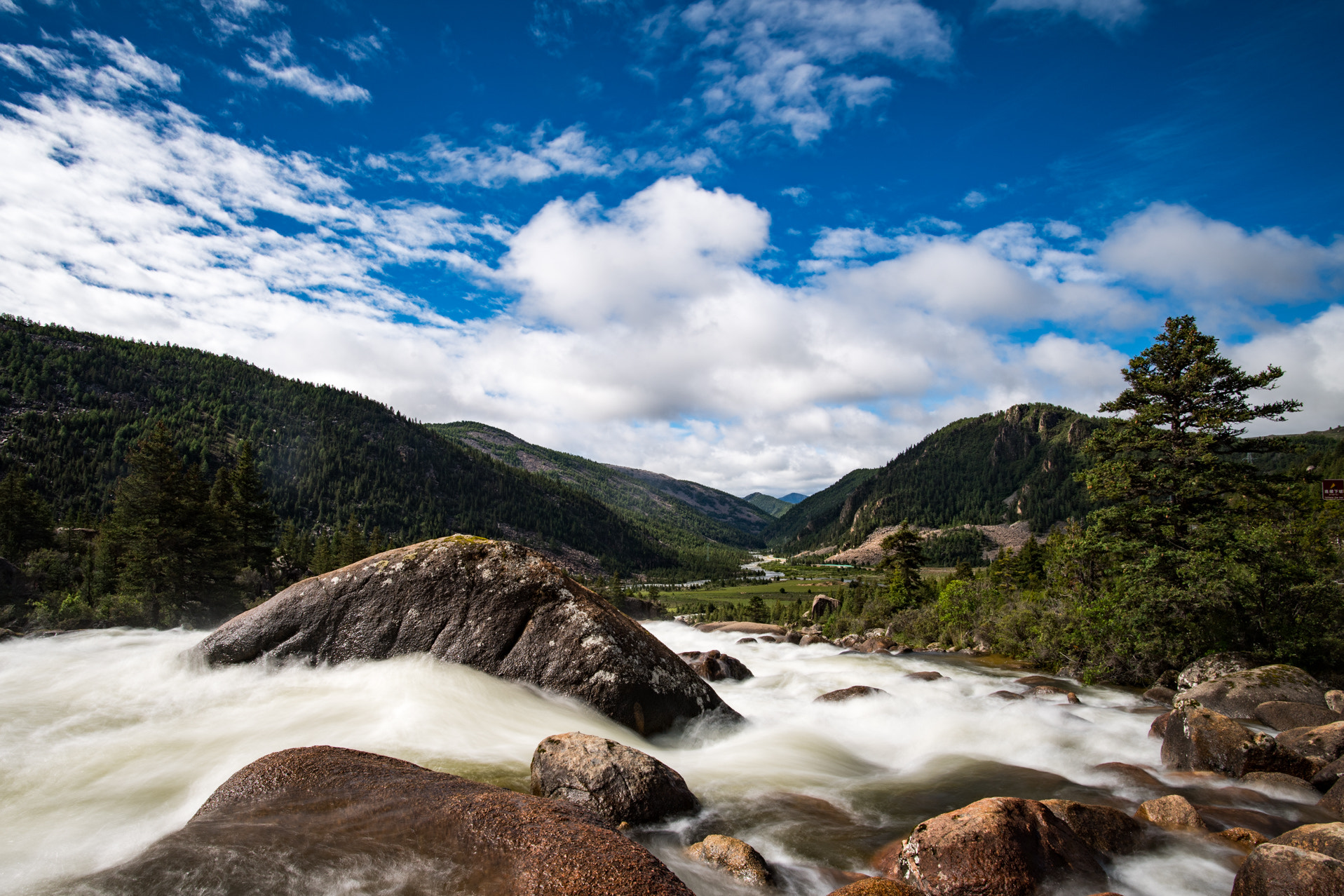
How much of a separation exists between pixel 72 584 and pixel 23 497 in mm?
15186

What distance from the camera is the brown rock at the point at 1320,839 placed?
290 inches

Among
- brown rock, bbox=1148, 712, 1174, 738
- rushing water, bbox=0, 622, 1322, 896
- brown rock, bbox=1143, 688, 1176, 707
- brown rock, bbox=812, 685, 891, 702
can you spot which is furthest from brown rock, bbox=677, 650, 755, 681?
brown rock, bbox=1143, 688, 1176, 707

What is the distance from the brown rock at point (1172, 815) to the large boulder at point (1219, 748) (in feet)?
12.6

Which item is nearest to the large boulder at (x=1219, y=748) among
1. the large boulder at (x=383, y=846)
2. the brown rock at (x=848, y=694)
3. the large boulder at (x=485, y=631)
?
the brown rock at (x=848, y=694)

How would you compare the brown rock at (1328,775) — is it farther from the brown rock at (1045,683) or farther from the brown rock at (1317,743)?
the brown rock at (1045,683)

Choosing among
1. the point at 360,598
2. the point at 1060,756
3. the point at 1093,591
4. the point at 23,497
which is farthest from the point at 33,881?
the point at 23,497

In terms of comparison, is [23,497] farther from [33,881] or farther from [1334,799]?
[1334,799]

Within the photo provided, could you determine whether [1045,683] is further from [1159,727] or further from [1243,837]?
[1243,837]

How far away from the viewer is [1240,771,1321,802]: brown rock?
1134 centimetres

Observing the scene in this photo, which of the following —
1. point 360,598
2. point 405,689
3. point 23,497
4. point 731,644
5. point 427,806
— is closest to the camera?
point 427,806

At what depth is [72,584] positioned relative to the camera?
47938 mm

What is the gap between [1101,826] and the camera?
9070 mm

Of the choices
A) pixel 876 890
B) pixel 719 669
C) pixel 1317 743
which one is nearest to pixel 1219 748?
pixel 1317 743

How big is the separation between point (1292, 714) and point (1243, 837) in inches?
437
